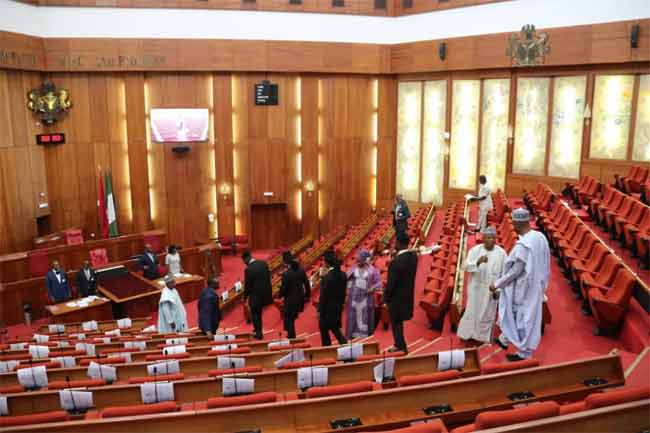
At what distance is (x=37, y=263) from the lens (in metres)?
10.4

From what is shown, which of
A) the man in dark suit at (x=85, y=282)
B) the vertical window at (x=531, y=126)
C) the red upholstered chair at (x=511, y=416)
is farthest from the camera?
the vertical window at (x=531, y=126)

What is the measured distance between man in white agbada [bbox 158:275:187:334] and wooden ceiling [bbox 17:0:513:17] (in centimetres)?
867

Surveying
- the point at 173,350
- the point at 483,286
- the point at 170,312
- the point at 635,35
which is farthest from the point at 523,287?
the point at 635,35

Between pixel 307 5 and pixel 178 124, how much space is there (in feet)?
14.1

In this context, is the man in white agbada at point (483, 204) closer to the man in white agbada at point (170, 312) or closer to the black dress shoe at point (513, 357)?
the black dress shoe at point (513, 357)

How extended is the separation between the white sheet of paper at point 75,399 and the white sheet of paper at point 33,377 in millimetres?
571

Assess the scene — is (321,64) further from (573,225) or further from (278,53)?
(573,225)

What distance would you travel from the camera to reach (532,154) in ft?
41.0

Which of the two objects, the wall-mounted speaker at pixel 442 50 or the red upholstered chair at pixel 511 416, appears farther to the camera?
the wall-mounted speaker at pixel 442 50

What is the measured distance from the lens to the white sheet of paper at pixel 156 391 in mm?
3699

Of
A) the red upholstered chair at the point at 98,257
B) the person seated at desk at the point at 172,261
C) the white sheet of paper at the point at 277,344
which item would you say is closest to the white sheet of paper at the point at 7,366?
the white sheet of paper at the point at 277,344

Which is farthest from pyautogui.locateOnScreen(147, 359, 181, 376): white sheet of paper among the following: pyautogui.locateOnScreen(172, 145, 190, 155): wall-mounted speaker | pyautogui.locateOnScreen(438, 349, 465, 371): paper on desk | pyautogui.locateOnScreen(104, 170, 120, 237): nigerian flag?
pyautogui.locateOnScreen(172, 145, 190, 155): wall-mounted speaker

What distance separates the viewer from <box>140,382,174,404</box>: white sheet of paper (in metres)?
3.70

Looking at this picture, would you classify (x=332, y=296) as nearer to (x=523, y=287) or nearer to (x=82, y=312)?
(x=523, y=287)
